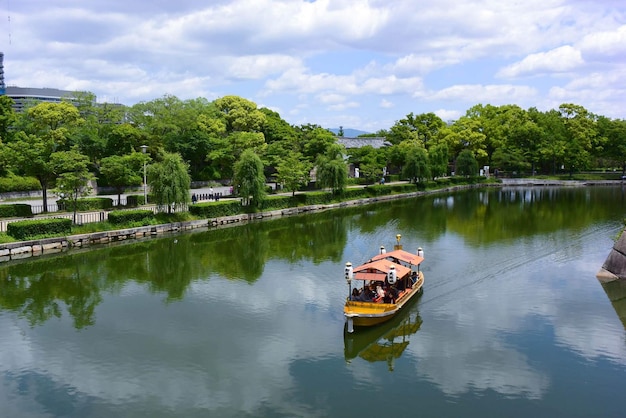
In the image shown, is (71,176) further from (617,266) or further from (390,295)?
(617,266)

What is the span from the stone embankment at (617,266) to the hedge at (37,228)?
30.5 metres

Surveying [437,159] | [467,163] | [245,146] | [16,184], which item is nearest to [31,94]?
[245,146]

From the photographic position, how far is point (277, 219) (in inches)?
1816

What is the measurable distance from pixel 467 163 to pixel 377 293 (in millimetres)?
67723

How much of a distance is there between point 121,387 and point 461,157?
74.9m

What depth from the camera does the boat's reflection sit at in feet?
55.0

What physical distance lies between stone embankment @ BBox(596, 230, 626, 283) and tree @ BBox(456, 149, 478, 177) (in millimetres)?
58251

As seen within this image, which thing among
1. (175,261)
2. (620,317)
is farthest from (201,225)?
(620,317)

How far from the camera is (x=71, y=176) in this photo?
34.4 meters

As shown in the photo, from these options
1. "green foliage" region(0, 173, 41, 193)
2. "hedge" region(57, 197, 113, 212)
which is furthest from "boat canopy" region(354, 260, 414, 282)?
"green foliage" region(0, 173, 41, 193)

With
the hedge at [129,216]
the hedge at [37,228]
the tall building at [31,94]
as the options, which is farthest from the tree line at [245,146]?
the tall building at [31,94]

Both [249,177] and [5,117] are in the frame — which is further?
[5,117]

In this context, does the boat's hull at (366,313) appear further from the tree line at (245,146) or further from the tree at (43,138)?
the tree at (43,138)

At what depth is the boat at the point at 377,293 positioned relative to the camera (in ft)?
59.5
